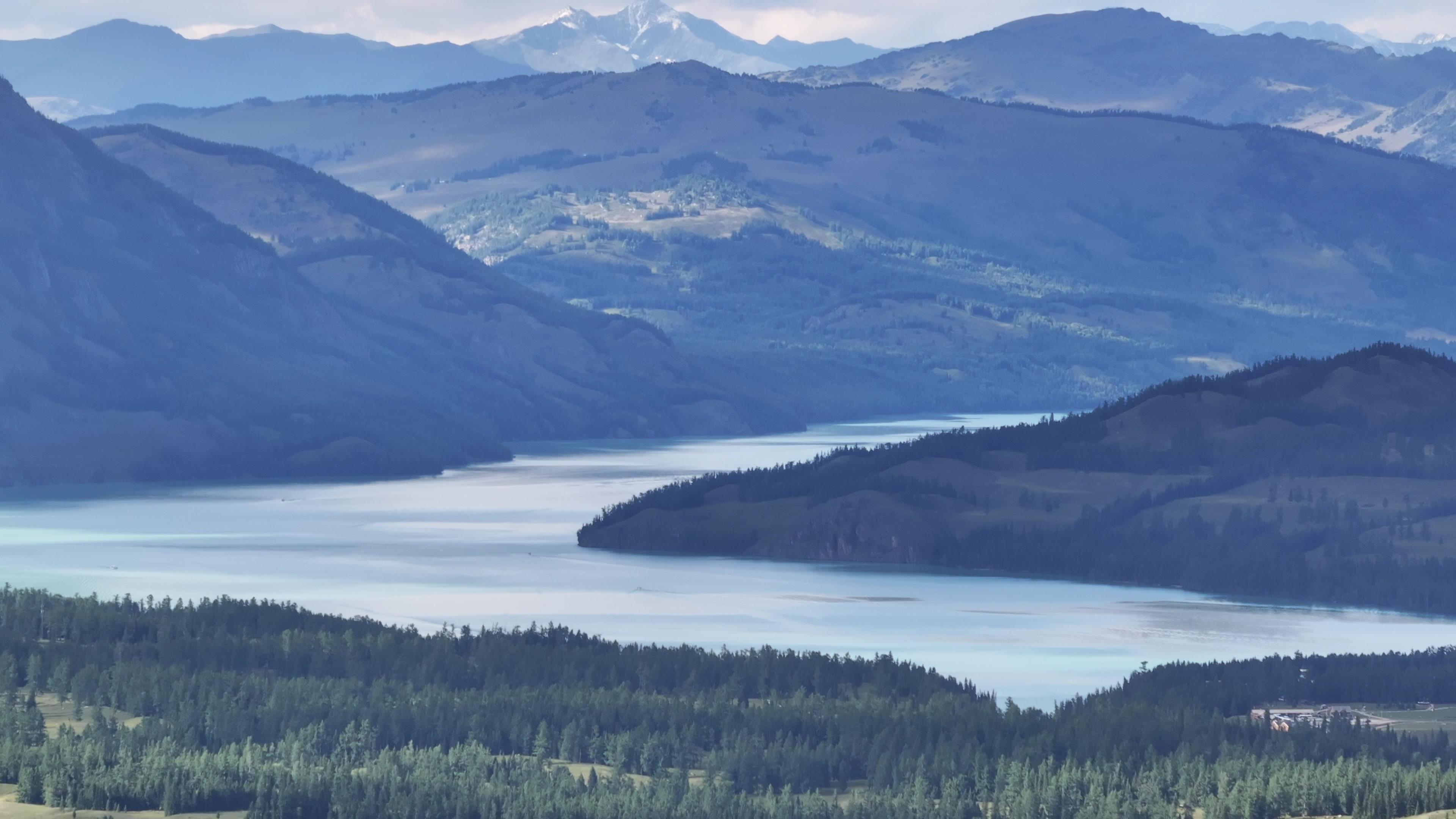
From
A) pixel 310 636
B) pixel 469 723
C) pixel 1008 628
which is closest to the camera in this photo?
pixel 469 723

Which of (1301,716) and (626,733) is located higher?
(1301,716)

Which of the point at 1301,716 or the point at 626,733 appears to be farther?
the point at 1301,716

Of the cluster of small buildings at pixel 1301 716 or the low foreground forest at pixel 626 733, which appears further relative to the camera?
the cluster of small buildings at pixel 1301 716

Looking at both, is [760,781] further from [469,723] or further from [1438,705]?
[1438,705]

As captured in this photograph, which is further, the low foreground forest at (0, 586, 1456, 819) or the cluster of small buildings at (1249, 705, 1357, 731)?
the cluster of small buildings at (1249, 705, 1357, 731)

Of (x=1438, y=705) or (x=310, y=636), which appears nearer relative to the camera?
(x=1438, y=705)

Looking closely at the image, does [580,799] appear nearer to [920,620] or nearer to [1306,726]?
[1306,726]

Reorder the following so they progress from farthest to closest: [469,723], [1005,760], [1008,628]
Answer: [1008,628] → [469,723] → [1005,760]

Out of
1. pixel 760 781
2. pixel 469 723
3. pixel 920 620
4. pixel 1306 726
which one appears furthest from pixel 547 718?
pixel 920 620
